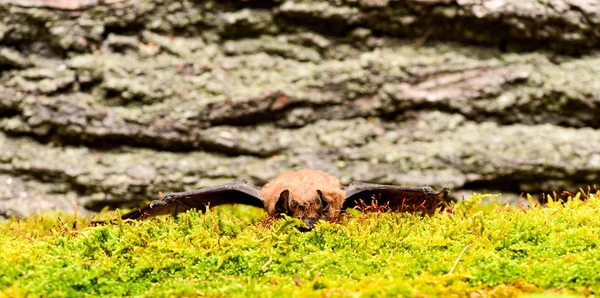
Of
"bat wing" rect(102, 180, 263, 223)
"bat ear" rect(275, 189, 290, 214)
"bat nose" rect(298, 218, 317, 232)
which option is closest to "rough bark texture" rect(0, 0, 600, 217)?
"bat wing" rect(102, 180, 263, 223)

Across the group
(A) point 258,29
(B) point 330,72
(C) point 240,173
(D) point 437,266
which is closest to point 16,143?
(C) point 240,173

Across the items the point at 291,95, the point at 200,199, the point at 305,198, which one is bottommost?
the point at 291,95

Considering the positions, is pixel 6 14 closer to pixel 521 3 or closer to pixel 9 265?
pixel 9 265

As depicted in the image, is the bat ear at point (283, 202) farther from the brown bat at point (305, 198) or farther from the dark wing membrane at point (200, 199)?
the dark wing membrane at point (200, 199)

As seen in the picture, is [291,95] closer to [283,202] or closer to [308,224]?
[283,202]

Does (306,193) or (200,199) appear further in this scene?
(200,199)

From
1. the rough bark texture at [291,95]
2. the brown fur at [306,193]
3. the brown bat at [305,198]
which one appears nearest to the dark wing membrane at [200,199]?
the brown bat at [305,198]

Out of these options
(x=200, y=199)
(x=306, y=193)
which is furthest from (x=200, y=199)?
(x=306, y=193)

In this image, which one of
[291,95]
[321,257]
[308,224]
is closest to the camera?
[321,257]

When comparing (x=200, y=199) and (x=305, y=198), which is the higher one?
(x=305, y=198)
